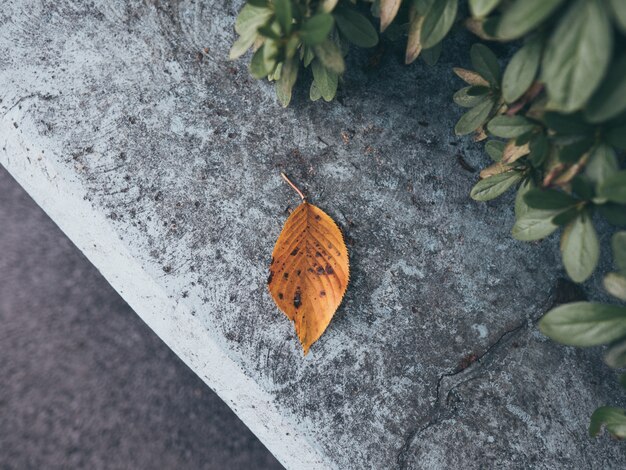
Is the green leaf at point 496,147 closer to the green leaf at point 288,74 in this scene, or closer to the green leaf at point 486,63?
the green leaf at point 486,63

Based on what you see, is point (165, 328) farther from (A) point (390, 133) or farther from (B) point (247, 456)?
(A) point (390, 133)

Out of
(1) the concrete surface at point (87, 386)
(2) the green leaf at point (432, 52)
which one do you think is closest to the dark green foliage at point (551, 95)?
(2) the green leaf at point (432, 52)

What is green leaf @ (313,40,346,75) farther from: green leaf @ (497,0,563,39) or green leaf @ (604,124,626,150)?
green leaf @ (604,124,626,150)

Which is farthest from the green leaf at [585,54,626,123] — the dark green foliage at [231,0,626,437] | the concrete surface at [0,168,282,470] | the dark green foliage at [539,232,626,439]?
the concrete surface at [0,168,282,470]

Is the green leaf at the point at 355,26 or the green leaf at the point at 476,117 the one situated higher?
the green leaf at the point at 355,26

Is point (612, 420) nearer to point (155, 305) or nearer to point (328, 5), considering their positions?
point (328, 5)

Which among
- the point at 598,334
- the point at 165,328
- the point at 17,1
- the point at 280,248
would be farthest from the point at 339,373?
the point at 17,1
